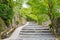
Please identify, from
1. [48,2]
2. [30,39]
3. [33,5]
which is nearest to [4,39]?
[30,39]

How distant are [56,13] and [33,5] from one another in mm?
1958

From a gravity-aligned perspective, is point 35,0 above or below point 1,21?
above

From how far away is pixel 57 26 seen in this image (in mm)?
13516

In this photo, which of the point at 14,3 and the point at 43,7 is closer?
the point at 43,7

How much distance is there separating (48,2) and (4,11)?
3555 millimetres

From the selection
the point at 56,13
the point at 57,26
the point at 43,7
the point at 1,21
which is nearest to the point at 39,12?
the point at 43,7

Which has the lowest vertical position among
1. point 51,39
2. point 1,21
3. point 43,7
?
→ point 51,39

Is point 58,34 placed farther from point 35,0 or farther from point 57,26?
point 35,0

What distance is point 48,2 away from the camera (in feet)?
39.9

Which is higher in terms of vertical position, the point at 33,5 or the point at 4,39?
the point at 33,5

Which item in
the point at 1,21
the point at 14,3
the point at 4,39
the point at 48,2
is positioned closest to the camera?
the point at 4,39

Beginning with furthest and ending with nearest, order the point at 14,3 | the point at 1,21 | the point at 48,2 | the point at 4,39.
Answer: the point at 14,3
the point at 1,21
the point at 48,2
the point at 4,39

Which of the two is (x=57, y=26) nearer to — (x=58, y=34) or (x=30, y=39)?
(x=58, y=34)

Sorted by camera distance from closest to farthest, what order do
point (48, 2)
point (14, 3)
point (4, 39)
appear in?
point (4, 39) → point (48, 2) → point (14, 3)
